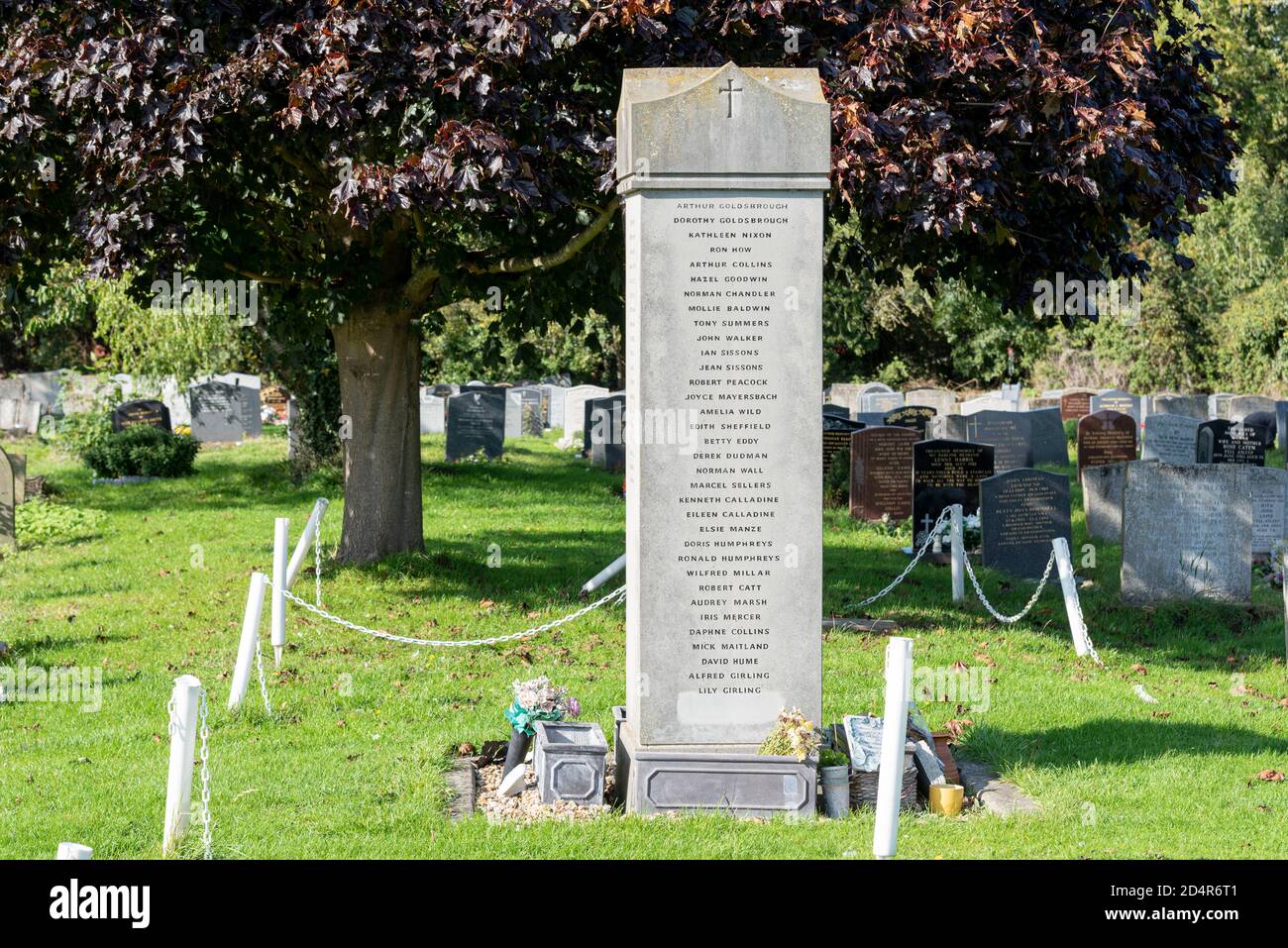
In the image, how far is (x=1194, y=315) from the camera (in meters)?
42.5

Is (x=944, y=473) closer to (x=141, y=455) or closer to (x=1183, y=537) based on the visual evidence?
(x=1183, y=537)

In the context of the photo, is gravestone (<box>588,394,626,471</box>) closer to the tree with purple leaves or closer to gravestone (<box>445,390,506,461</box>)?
gravestone (<box>445,390,506,461</box>)

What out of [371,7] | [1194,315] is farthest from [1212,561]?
[1194,315]

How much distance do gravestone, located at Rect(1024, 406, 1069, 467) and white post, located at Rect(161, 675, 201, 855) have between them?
20.9 m

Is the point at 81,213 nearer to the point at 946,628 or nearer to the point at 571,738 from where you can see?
the point at 571,738

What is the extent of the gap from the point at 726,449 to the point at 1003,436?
56.3 ft

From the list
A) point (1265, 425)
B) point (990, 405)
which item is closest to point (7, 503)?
point (1265, 425)

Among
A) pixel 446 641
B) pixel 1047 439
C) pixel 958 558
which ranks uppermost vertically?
pixel 1047 439

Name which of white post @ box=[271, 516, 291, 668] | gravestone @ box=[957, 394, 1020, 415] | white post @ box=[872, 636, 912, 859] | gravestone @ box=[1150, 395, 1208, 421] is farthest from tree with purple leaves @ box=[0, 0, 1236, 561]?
gravestone @ box=[957, 394, 1020, 415]

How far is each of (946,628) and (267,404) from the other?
33.0 metres

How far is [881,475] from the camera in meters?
19.2

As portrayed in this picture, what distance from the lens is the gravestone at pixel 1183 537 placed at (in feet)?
44.8

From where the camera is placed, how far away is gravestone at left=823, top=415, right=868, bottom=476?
20469mm

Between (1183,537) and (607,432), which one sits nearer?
(1183,537)
